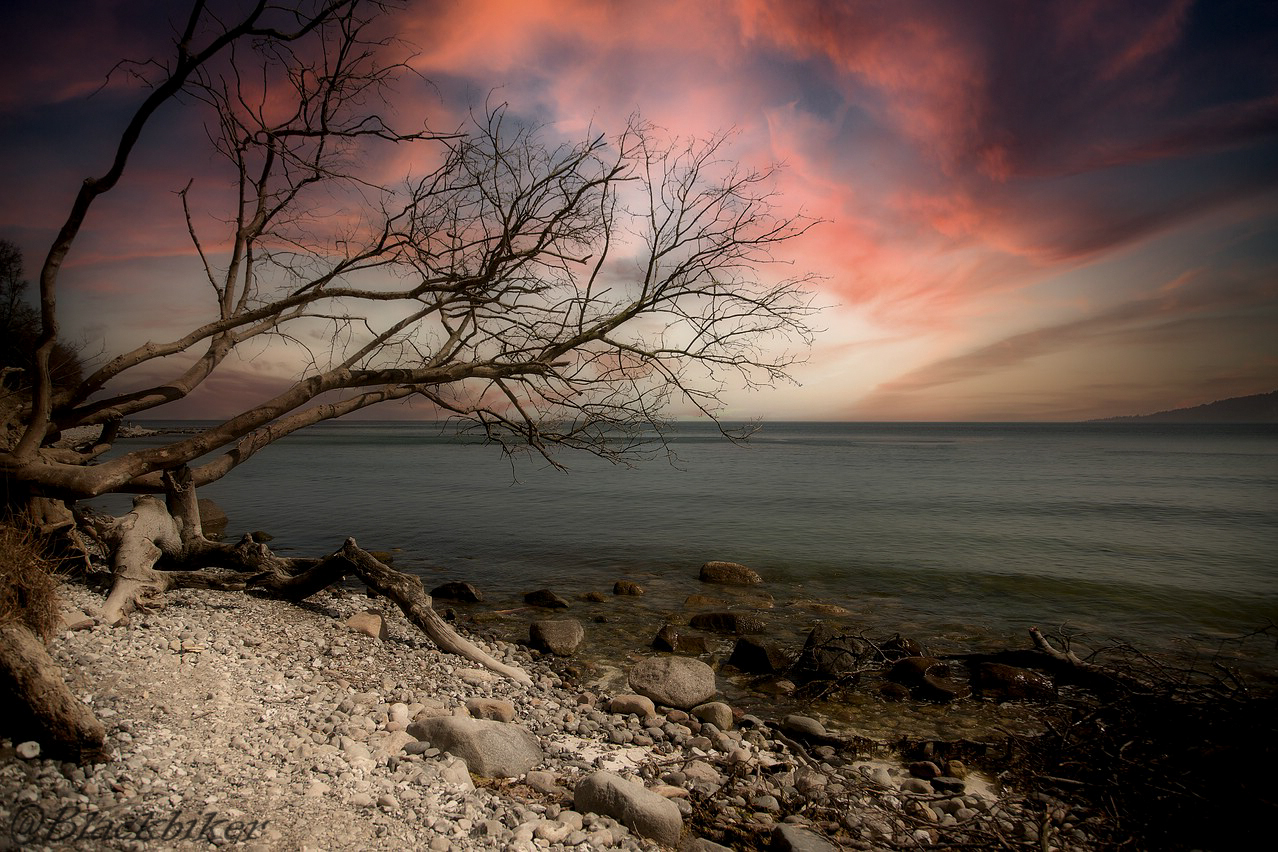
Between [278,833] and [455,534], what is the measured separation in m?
16.6

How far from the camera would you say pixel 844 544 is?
18.3m

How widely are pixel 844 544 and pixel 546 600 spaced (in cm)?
1001

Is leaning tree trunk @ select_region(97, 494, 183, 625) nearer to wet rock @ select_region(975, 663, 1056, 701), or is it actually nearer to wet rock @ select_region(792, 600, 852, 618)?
wet rock @ select_region(975, 663, 1056, 701)

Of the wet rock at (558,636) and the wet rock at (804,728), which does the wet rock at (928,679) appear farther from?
the wet rock at (558,636)

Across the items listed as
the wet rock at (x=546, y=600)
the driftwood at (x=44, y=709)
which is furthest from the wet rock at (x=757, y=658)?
the driftwood at (x=44, y=709)

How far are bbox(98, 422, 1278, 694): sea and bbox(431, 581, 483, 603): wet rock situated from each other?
44 cm

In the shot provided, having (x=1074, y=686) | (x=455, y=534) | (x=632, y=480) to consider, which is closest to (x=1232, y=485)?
(x=632, y=480)

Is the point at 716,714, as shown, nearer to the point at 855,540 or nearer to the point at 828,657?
the point at 828,657

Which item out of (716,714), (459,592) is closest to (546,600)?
(459,592)

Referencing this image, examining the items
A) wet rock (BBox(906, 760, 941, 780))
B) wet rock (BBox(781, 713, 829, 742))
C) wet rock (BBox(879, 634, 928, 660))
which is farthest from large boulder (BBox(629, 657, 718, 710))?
wet rock (BBox(879, 634, 928, 660))

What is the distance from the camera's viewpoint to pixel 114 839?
317cm

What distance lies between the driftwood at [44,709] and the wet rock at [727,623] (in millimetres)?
8049

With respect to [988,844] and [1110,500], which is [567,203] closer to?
[988,844]

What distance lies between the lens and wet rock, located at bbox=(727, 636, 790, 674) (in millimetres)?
8562
